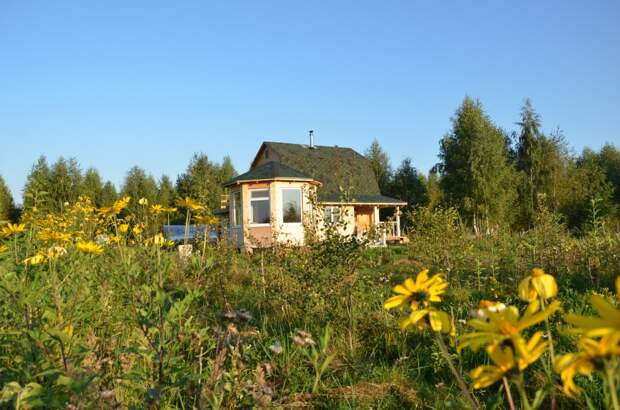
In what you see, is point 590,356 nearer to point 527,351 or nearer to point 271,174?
point 527,351

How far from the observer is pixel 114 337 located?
280 cm

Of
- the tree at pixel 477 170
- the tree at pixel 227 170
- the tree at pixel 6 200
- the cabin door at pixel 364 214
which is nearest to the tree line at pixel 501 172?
the tree at pixel 477 170

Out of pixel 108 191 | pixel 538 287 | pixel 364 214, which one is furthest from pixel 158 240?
pixel 108 191

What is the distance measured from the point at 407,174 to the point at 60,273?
31.2 m

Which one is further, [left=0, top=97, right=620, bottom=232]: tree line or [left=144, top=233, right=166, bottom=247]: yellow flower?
[left=0, top=97, right=620, bottom=232]: tree line

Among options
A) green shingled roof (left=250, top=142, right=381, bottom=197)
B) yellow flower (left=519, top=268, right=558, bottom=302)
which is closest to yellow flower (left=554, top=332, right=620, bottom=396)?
yellow flower (left=519, top=268, right=558, bottom=302)

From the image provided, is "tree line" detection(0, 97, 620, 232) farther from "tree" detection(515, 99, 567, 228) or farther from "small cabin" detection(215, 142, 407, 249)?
"small cabin" detection(215, 142, 407, 249)

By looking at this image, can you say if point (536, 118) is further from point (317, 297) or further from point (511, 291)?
point (317, 297)

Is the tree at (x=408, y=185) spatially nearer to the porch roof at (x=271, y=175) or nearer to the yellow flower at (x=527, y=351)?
the porch roof at (x=271, y=175)

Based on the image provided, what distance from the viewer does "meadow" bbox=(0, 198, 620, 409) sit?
835 millimetres

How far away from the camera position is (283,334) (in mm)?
3662

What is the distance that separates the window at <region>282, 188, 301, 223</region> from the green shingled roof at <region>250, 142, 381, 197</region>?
408 centimetres

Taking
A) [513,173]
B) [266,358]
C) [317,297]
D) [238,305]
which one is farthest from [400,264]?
[513,173]

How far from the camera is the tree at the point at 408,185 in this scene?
3222 centimetres
